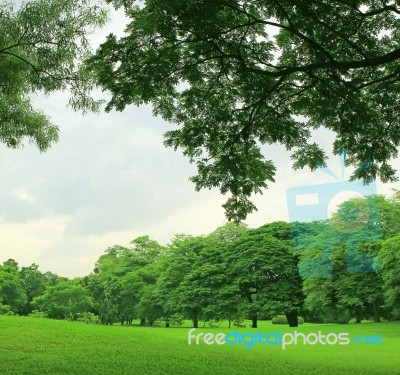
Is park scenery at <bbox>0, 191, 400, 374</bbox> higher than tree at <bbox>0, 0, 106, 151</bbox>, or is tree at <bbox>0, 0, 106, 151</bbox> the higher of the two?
tree at <bbox>0, 0, 106, 151</bbox>

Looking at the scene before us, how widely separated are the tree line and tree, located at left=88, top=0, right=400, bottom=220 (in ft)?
70.5

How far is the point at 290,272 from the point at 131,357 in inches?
1042

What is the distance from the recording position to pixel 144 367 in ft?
42.3

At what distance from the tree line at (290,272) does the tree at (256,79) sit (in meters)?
21.5

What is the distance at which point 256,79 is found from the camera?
9625 mm

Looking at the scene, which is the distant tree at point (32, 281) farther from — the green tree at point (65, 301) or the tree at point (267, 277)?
the tree at point (267, 277)

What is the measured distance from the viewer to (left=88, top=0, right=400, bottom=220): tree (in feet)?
26.4

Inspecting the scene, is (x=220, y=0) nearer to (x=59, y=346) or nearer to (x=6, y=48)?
(x=6, y=48)

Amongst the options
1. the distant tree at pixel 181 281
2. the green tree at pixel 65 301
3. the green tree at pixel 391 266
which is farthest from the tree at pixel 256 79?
the green tree at pixel 65 301

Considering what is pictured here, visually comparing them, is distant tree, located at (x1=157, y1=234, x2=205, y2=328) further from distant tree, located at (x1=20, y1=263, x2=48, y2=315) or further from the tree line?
distant tree, located at (x1=20, y1=263, x2=48, y2=315)

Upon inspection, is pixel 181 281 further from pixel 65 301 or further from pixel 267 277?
pixel 65 301

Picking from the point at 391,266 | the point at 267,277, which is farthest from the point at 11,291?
the point at 391,266

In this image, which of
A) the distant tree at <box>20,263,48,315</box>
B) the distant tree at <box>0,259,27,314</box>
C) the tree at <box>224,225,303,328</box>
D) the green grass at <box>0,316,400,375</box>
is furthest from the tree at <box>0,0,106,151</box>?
the distant tree at <box>20,263,48,315</box>

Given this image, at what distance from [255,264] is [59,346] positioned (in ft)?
82.0
